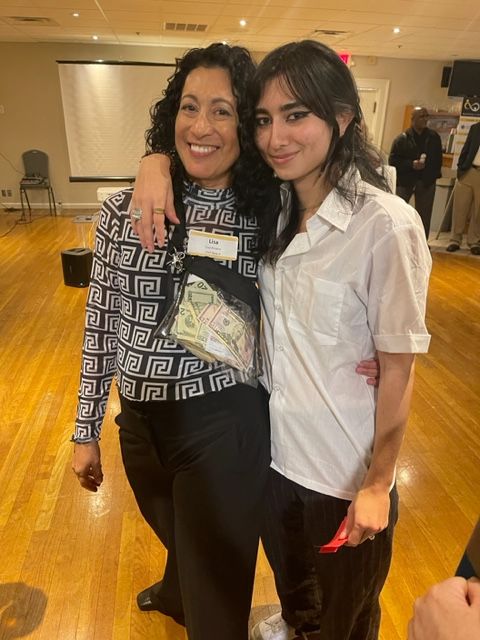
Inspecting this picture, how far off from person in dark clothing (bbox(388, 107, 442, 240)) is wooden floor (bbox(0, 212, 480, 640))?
353cm

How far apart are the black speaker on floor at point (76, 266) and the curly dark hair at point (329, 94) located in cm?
392

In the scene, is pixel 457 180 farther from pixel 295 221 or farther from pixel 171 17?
pixel 295 221

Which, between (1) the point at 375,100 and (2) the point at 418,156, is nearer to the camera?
(2) the point at 418,156

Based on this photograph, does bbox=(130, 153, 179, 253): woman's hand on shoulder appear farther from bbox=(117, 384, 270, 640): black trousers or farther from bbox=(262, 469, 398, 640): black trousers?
bbox=(262, 469, 398, 640): black trousers

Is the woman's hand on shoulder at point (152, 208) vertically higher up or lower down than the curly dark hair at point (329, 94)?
lower down

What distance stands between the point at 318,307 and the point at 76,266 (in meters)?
4.16

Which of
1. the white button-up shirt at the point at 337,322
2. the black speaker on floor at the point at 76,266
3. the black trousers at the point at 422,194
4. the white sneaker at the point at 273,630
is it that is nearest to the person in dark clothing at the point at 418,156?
the black trousers at the point at 422,194

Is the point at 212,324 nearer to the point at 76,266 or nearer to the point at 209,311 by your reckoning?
the point at 209,311

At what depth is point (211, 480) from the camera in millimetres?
1110

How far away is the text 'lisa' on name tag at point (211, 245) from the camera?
110 cm

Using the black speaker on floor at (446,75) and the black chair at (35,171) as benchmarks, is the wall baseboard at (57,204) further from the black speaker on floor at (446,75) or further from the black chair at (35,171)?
the black speaker on floor at (446,75)

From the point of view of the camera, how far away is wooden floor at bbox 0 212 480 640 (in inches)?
65.9

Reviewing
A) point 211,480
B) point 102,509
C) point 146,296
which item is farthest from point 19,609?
point 146,296

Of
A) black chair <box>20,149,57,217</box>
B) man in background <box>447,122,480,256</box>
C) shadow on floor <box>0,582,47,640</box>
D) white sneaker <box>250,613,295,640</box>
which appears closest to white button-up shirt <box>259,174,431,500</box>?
white sneaker <box>250,613,295,640</box>
